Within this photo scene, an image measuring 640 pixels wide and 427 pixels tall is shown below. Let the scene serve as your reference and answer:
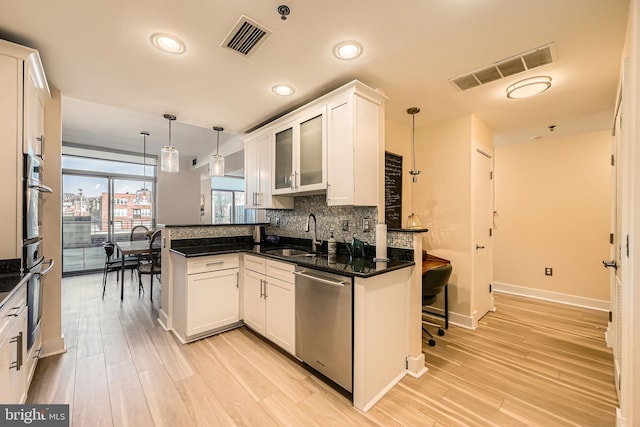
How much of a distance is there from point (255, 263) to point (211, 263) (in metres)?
0.45

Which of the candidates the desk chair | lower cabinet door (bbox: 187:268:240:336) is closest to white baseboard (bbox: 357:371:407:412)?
the desk chair

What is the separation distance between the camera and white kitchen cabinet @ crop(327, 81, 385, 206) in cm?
226

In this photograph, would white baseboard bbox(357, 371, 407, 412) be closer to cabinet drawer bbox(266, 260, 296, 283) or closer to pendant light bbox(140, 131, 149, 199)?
cabinet drawer bbox(266, 260, 296, 283)

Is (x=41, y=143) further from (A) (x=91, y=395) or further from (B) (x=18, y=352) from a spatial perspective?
(A) (x=91, y=395)

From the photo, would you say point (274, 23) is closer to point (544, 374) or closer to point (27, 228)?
point (27, 228)

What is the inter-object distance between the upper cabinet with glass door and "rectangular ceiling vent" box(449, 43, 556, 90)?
4.21 ft

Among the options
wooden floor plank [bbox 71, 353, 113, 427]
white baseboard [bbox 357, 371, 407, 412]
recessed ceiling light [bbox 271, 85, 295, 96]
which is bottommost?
white baseboard [bbox 357, 371, 407, 412]

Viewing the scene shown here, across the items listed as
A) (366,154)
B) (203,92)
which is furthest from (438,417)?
(203,92)

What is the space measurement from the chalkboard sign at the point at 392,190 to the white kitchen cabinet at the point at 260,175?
1.22 metres

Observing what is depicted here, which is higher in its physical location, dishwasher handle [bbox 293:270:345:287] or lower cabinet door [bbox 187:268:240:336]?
dishwasher handle [bbox 293:270:345:287]

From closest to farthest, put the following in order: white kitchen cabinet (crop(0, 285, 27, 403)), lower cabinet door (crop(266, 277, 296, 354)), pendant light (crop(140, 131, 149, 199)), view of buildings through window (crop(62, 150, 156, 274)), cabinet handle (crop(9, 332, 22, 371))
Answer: white kitchen cabinet (crop(0, 285, 27, 403))
cabinet handle (crop(9, 332, 22, 371))
lower cabinet door (crop(266, 277, 296, 354))
pendant light (crop(140, 131, 149, 199))
view of buildings through window (crop(62, 150, 156, 274))

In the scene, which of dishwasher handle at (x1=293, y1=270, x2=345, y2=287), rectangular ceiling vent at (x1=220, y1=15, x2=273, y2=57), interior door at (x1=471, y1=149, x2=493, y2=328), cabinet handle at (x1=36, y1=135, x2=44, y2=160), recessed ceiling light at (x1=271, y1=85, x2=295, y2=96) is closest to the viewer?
rectangular ceiling vent at (x1=220, y1=15, x2=273, y2=57)

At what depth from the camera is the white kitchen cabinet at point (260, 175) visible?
326 cm

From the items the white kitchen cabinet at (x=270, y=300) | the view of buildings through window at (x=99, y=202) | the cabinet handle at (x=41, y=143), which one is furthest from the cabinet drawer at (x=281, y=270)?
the view of buildings through window at (x=99, y=202)
